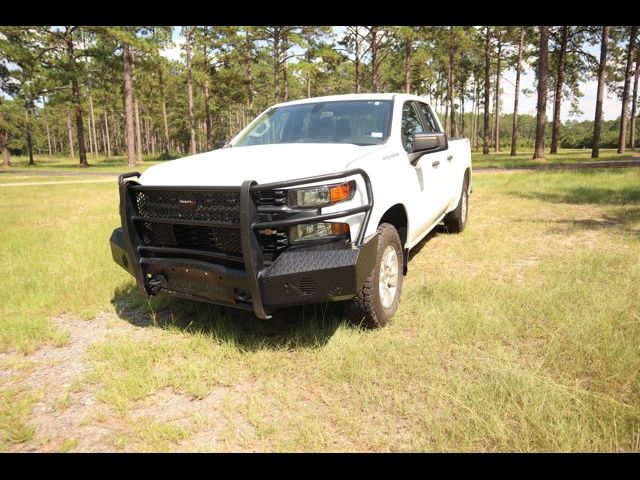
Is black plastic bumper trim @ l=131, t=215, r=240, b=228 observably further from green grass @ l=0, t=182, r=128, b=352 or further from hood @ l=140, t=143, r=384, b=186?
green grass @ l=0, t=182, r=128, b=352

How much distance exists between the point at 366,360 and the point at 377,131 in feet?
7.02

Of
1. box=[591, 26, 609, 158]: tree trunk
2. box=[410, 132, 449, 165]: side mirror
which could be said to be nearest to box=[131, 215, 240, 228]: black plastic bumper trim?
box=[410, 132, 449, 165]: side mirror

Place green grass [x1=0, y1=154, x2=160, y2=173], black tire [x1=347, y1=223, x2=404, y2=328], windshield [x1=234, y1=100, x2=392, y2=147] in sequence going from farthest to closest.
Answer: green grass [x1=0, y1=154, x2=160, y2=173] < windshield [x1=234, y1=100, x2=392, y2=147] < black tire [x1=347, y1=223, x2=404, y2=328]

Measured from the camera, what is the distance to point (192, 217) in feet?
10.2

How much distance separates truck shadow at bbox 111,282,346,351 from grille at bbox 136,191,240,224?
975 mm

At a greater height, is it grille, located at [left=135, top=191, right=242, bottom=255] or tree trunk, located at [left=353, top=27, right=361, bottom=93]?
tree trunk, located at [left=353, top=27, right=361, bottom=93]

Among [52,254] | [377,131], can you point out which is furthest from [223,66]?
[377,131]

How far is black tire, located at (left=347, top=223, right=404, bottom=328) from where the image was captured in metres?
3.18

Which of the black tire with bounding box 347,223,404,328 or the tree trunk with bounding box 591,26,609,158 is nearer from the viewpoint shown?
the black tire with bounding box 347,223,404,328

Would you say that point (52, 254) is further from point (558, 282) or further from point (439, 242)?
point (558, 282)

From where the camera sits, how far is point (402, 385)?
2695 mm

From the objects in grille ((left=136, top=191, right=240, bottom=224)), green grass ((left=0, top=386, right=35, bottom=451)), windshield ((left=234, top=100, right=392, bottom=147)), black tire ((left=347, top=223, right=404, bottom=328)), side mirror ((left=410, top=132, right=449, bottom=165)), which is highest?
windshield ((left=234, top=100, right=392, bottom=147))

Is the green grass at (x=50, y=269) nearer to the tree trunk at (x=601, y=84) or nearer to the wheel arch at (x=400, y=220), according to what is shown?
the wheel arch at (x=400, y=220)

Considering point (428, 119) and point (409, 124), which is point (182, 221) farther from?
point (428, 119)
